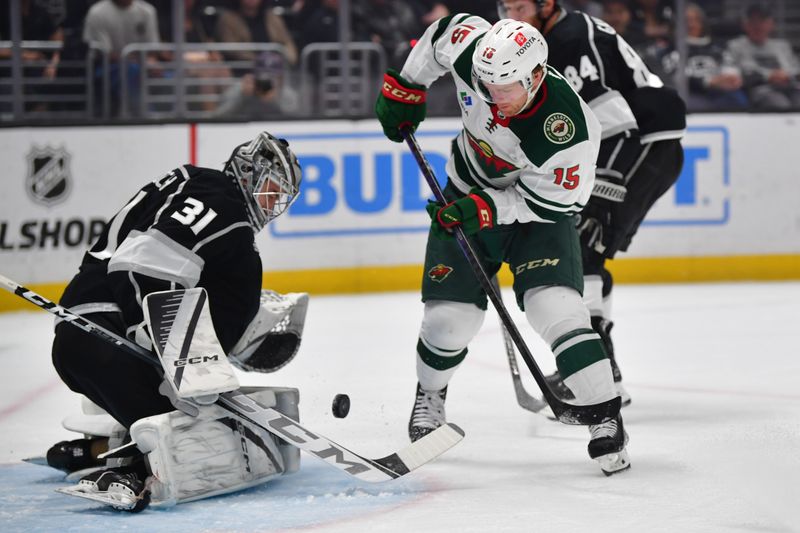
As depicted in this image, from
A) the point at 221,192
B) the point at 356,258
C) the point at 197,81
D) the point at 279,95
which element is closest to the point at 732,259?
the point at 356,258

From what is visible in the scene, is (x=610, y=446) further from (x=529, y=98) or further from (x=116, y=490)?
(x=116, y=490)

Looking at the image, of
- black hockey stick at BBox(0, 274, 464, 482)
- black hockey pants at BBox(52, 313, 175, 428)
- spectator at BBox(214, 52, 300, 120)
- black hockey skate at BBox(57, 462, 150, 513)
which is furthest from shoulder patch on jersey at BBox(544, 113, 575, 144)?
spectator at BBox(214, 52, 300, 120)

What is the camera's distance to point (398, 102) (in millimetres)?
3172

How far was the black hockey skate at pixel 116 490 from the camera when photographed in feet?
7.98

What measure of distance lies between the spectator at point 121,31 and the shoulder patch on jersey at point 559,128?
12.6 ft

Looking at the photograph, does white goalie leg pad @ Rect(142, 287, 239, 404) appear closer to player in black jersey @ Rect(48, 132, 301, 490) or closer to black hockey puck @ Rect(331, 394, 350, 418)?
player in black jersey @ Rect(48, 132, 301, 490)

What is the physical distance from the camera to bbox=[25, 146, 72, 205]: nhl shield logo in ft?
18.5

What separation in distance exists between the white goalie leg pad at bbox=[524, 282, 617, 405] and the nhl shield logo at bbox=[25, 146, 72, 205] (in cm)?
347

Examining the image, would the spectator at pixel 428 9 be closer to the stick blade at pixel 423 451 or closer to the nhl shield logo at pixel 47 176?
the nhl shield logo at pixel 47 176

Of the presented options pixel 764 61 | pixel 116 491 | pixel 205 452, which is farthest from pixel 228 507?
pixel 764 61

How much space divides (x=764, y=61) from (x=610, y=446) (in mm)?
4717

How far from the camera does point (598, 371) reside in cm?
272

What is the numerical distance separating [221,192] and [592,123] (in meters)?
0.86


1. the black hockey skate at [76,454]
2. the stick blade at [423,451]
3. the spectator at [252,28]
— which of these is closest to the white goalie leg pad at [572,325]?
the stick blade at [423,451]
